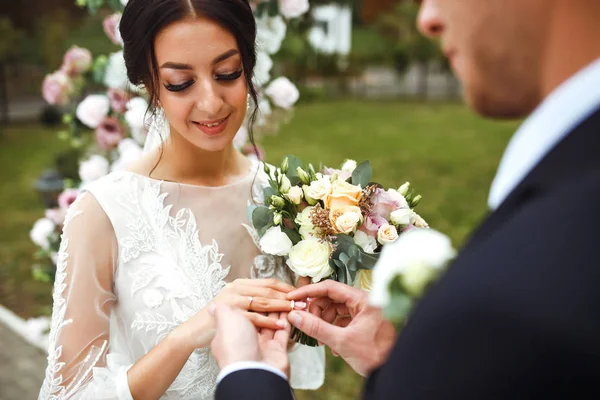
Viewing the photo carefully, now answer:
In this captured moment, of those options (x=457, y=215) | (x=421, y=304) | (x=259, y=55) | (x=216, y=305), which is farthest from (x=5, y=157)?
(x=421, y=304)

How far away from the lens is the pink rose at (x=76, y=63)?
11.2 ft

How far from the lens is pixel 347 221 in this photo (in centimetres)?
178

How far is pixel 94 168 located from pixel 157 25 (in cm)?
139

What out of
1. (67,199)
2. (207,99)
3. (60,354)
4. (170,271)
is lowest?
(67,199)

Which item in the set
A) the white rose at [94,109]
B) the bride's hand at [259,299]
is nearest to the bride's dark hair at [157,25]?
the bride's hand at [259,299]

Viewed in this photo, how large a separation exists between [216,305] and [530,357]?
1.11 meters

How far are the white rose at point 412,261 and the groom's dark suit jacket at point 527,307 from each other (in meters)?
0.15

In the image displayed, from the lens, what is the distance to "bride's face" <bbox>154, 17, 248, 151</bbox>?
197cm

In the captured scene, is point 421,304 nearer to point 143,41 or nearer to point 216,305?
point 216,305

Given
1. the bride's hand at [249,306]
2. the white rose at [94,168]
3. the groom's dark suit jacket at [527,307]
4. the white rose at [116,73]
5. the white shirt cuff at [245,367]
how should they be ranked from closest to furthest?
1. the groom's dark suit jacket at [527,307]
2. the white shirt cuff at [245,367]
3. the bride's hand at [249,306]
4. the white rose at [116,73]
5. the white rose at [94,168]

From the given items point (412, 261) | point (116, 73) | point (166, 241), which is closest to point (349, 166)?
point (166, 241)

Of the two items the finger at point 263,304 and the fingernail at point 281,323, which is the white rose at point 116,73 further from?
the fingernail at point 281,323

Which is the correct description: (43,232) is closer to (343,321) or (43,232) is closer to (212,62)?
(212,62)

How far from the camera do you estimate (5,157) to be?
12.2 meters
